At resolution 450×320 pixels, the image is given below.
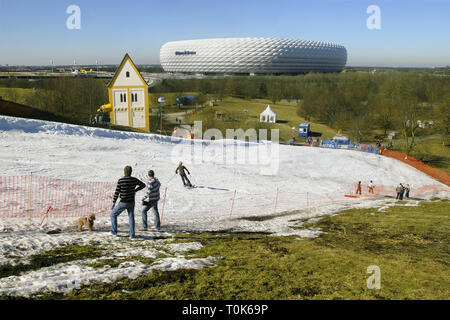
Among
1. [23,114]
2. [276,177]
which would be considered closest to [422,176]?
[276,177]

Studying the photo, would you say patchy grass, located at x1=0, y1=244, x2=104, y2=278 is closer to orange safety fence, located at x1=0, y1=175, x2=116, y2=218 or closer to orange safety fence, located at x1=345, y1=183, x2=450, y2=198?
orange safety fence, located at x1=0, y1=175, x2=116, y2=218

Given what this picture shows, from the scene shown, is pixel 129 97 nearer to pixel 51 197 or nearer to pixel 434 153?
pixel 51 197

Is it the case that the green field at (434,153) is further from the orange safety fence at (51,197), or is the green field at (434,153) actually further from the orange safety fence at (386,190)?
the orange safety fence at (51,197)

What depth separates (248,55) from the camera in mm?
149875

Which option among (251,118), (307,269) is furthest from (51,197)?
(251,118)

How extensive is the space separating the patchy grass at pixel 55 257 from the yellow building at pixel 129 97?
1174 inches

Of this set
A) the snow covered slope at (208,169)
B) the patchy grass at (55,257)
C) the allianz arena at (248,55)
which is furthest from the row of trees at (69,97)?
the allianz arena at (248,55)

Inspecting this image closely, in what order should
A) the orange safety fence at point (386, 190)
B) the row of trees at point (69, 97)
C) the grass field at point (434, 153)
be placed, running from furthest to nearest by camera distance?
1. the row of trees at point (69, 97)
2. the grass field at point (434, 153)
3. the orange safety fence at point (386, 190)

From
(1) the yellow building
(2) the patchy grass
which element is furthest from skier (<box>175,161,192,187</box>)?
(1) the yellow building

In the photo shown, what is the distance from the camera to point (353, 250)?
29.5ft

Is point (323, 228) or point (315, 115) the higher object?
point (315, 115)

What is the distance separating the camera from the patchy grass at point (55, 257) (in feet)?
20.3
